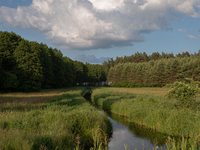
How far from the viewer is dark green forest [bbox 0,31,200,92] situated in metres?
40.1

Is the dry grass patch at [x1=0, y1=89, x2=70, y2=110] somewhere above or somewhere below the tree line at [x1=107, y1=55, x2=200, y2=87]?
below

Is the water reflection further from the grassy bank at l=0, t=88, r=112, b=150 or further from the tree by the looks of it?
Answer: the tree

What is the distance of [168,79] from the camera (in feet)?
216

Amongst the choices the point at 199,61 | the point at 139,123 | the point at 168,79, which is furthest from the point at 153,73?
the point at 139,123

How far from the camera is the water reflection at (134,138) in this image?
10.9 meters

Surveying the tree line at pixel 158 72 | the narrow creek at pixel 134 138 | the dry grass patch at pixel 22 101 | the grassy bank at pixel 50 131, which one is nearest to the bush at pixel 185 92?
the narrow creek at pixel 134 138

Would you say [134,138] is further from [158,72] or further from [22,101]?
[158,72]

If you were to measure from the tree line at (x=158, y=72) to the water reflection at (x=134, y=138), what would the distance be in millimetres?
50509

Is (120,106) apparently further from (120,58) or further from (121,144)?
(120,58)

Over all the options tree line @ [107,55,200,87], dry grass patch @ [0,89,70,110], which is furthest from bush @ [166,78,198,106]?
tree line @ [107,55,200,87]

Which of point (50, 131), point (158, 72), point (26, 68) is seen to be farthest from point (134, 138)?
point (158, 72)

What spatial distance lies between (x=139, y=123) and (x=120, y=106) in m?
5.63

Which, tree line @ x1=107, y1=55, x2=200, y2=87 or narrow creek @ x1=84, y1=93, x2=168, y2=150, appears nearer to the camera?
narrow creek @ x1=84, y1=93, x2=168, y2=150

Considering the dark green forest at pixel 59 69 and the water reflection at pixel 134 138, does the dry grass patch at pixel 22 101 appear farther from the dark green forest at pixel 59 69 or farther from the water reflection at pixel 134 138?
the dark green forest at pixel 59 69
